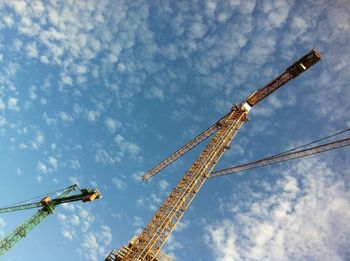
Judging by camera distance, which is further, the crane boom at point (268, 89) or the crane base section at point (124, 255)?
the crane boom at point (268, 89)

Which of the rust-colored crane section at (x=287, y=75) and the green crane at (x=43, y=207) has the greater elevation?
the rust-colored crane section at (x=287, y=75)

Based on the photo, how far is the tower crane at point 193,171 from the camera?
31.4 metres

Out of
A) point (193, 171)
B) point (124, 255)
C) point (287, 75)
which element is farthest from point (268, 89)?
point (124, 255)

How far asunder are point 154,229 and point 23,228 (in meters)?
42.4

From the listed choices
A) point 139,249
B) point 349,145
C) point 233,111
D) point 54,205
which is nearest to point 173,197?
point 139,249

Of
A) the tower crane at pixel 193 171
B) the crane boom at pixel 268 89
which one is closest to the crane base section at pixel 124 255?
the tower crane at pixel 193 171

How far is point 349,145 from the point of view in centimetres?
3709

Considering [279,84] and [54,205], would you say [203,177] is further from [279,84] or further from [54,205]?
[54,205]

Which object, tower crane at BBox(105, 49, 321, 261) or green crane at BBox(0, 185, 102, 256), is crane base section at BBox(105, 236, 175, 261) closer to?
tower crane at BBox(105, 49, 321, 261)

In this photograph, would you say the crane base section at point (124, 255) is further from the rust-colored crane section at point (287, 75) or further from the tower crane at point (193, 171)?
the rust-colored crane section at point (287, 75)

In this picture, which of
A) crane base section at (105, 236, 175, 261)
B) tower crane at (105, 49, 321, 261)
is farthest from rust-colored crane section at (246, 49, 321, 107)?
crane base section at (105, 236, 175, 261)

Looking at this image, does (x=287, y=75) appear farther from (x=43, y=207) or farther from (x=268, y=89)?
(x=43, y=207)

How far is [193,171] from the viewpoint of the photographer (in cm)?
3922

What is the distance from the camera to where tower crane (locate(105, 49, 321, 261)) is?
31391 millimetres
